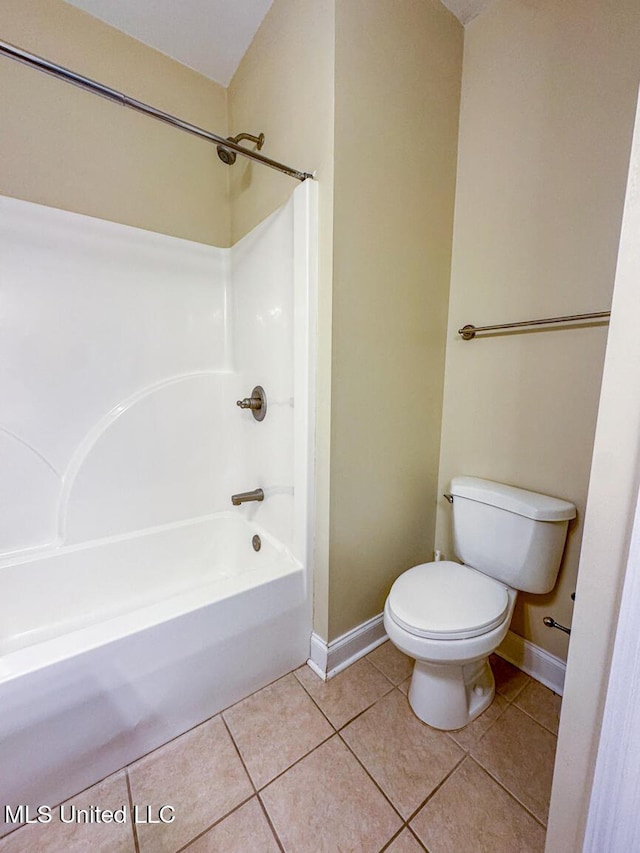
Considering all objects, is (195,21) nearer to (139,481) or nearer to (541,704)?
(139,481)

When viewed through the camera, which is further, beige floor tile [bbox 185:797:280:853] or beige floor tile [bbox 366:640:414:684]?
beige floor tile [bbox 366:640:414:684]

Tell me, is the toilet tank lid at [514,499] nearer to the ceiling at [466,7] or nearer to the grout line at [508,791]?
the grout line at [508,791]

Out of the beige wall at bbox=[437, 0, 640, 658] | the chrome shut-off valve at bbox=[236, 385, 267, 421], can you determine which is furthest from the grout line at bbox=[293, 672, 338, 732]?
the chrome shut-off valve at bbox=[236, 385, 267, 421]

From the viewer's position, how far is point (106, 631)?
3.05 ft

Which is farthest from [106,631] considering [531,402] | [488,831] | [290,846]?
[531,402]

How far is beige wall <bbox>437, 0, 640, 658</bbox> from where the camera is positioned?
105 centimetres

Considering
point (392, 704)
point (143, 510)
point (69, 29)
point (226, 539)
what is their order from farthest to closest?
point (226, 539), point (143, 510), point (69, 29), point (392, 704)

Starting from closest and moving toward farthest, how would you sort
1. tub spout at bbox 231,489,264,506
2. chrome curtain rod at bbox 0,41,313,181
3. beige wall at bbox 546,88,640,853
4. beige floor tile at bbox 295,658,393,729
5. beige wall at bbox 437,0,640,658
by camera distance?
beige wall at bbox 546,88,640,853
chrome curtain rod at bbox 0,41,313,181
beige wall at bbox 437,0,640,658
beige floor tile at bbox 295,658,393,729
tub spout at bbox 231,489,264,506

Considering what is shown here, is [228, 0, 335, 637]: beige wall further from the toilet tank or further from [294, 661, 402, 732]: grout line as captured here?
the toilet tank

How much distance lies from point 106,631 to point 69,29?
2195mm

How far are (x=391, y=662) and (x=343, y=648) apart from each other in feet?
0.74

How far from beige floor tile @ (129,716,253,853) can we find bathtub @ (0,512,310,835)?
1.9 inches

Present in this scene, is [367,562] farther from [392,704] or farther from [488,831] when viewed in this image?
[488,831]

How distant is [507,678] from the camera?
131cm
